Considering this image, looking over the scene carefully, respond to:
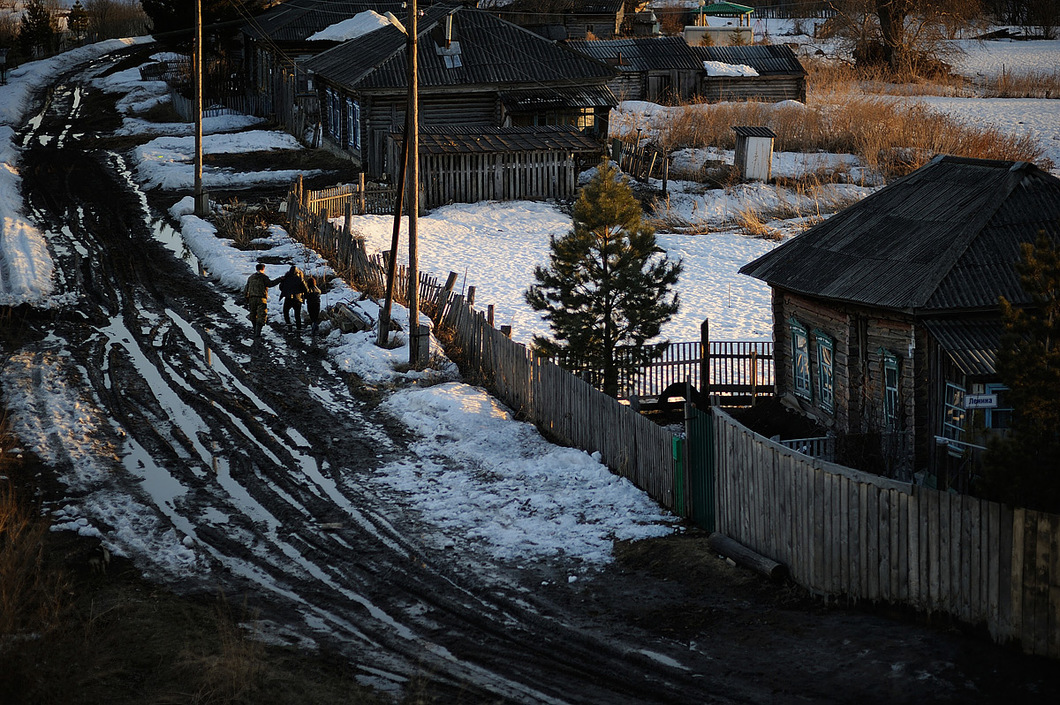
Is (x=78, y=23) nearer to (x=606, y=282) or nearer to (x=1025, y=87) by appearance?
(x=1025, y=87)

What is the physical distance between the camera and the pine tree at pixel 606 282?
54.4 feet

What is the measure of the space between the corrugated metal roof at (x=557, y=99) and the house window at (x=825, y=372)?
21824mm

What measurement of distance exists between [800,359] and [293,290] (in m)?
10.5

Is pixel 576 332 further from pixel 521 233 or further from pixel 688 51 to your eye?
pixel 688 51

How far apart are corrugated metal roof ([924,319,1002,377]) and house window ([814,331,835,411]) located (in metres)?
2.21

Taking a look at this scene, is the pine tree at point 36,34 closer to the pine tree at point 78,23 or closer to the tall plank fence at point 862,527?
the pine tree at point 78,23

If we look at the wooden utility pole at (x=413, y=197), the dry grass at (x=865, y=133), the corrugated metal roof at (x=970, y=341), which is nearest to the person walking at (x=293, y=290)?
the wooden utility pole at (x=413, y=197)

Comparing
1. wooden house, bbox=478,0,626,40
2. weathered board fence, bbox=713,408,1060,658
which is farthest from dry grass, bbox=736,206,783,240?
A: wooden house, bbox=478,0,626,40

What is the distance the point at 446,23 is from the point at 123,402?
2324 cm

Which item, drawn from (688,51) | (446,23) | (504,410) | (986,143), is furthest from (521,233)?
(688,51)

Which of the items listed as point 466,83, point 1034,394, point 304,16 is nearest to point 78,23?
point 304,16

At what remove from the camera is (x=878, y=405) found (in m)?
15.5

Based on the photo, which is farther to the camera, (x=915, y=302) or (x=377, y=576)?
(x=915, y=302)

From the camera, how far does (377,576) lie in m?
12.6
